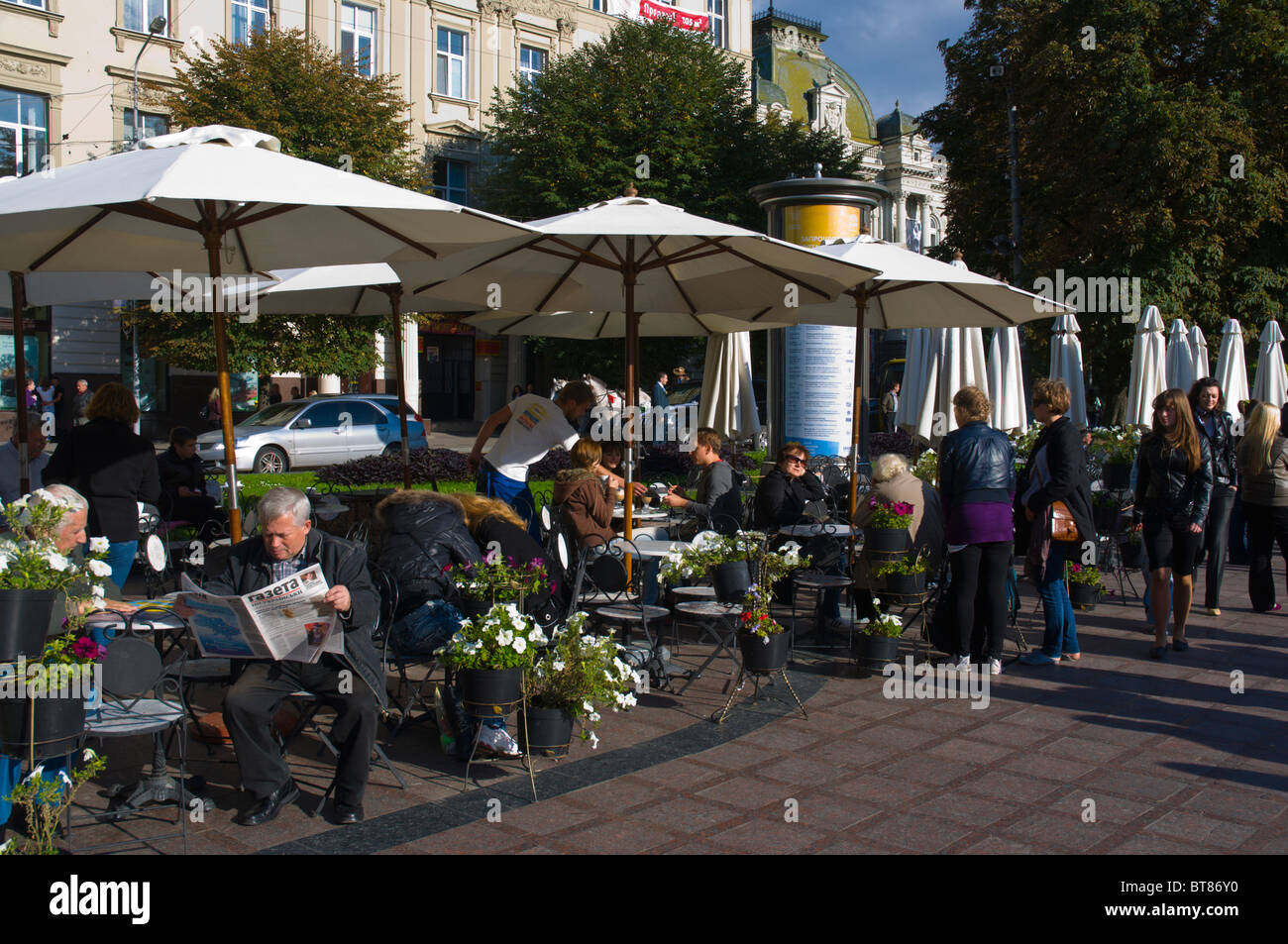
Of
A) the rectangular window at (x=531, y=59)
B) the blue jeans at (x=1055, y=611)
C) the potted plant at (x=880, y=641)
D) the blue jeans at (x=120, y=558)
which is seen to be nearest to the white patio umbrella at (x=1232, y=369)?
the blue jeans at (x=1055, y=611)

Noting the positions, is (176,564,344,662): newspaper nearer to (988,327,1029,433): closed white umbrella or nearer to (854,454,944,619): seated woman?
(854,454,944,619): seated woman

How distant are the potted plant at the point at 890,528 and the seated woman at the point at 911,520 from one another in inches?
3.6

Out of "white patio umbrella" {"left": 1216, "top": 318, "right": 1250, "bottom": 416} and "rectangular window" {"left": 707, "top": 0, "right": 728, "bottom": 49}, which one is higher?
"rectangular window" {"left": 707, "top": 0, "right": 728, "bottom": 49}

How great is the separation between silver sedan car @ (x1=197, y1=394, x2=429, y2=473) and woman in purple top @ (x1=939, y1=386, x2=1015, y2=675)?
1330 cm

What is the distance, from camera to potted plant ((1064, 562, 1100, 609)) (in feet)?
28.0

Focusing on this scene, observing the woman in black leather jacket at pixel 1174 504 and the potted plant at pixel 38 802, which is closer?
the potted plant at pixel 38 802

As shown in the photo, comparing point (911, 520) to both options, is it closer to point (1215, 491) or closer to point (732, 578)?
point (732, 578)

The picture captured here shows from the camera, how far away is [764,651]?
5.46 m

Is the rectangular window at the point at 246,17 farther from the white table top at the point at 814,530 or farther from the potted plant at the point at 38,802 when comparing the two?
the potted plant at the point at 38,802

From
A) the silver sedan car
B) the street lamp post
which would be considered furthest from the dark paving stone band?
the street lamp post

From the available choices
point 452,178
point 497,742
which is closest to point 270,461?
point 497,742

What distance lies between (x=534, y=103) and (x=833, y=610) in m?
23.8

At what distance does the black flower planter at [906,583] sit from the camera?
6.50 metres

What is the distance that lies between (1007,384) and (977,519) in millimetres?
5806
